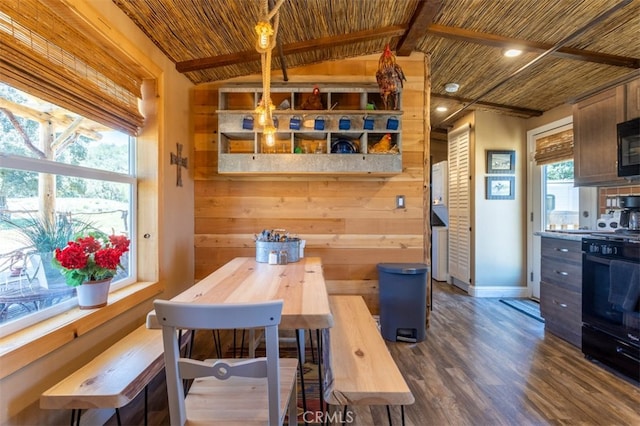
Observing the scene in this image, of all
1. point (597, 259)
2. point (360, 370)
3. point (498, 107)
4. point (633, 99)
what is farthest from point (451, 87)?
point (360, 370)

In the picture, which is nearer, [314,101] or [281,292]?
[281,292]

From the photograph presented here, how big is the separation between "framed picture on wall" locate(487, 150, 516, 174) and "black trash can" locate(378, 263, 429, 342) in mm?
2253

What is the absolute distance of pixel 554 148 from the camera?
12.2ft

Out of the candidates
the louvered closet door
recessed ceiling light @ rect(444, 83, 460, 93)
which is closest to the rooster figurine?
recessed ceiling light @ rect(444, 83, 460, 93)

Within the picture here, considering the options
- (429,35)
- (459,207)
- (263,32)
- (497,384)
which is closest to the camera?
(263,32)

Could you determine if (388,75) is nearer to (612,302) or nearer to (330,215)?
(330,215)

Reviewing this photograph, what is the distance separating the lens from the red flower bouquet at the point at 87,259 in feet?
4.94

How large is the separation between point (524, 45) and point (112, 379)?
145 inches

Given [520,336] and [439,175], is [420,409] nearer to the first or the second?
[520,336]

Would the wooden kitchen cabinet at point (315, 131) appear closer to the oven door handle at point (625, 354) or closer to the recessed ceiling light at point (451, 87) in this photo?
the recessed ceiling light at point (451, 87)

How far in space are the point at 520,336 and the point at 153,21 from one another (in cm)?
402

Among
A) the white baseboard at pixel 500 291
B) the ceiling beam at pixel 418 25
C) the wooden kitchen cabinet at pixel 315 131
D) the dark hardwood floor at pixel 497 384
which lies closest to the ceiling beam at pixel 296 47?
the ceiling beam at pixel 418 25

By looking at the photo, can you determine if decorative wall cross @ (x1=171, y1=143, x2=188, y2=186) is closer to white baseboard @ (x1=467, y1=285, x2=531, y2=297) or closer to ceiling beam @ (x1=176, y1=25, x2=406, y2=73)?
ceiling beam @ (x1=176, y1=25, x2=406, y2=73)

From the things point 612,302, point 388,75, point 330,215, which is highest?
point 388,75
